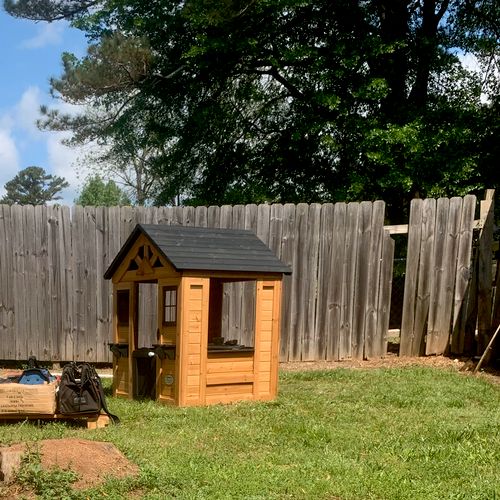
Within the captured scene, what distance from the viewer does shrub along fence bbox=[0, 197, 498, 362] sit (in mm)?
11633

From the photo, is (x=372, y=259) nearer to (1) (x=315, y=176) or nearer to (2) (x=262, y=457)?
(2) (x=262, y=457)

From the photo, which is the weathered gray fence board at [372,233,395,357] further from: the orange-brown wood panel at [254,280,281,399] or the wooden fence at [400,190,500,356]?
the orange-brown wood panel at [254,280,281,399]

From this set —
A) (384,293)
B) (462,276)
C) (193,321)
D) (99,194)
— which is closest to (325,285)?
(384,293)

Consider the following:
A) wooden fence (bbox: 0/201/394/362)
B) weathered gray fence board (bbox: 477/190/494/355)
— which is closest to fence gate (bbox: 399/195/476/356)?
weathered gray fence board (bbox: 477/190/494/355)

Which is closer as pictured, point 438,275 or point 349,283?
point 438,275

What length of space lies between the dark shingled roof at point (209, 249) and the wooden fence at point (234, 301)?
2.07 meters

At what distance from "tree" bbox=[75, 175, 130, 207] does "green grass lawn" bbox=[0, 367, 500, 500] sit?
173 feet

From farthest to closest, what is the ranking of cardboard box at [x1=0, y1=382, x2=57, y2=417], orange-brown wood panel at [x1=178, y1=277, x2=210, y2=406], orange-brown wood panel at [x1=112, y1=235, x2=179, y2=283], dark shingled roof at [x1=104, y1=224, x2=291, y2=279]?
orange-brown wood panel at [x1=112, y1=235, x2=179, y2=283] → dark shingled roof at [x1=104, y1=224, x2=291, y2=279] → orange-brown wood panel at [x1=178, y1=277, x2=210, y2=406] → cardboard box at [x1=0, y1=382, x2=57, y2=417]

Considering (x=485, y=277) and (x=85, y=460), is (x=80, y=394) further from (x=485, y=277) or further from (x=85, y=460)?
(x=485, y=277)

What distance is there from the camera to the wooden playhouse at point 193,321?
8.62 meters

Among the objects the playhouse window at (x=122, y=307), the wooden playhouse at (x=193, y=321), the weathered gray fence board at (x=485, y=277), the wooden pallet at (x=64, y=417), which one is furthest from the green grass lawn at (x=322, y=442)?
the weathered gray fence board at (x=485, y=277)

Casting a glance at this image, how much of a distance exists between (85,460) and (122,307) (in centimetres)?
450

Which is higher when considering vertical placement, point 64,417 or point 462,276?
point 462,276

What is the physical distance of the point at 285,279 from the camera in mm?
11727
